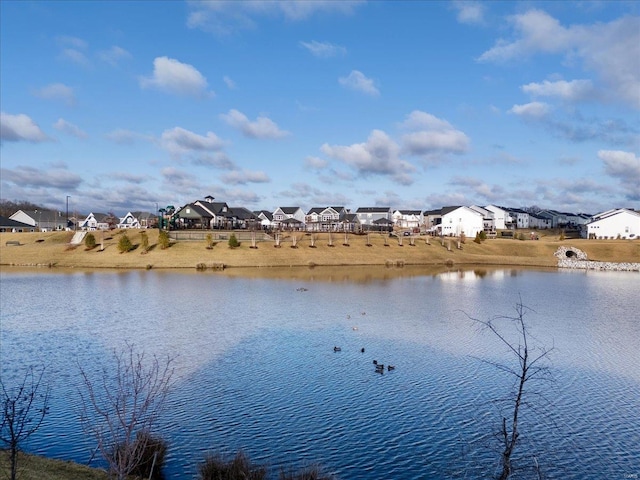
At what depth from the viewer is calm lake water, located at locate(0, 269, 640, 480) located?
1673 centimetres

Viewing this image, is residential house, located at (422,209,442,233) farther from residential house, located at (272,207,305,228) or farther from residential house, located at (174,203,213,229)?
residential house, located at (174,203,213,229)

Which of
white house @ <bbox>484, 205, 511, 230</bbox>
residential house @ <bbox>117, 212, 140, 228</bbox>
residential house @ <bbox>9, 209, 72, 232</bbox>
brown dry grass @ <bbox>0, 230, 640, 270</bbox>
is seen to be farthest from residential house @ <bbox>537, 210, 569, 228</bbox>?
residential house @ <bbox>9, 209, 72, 232</bbox>

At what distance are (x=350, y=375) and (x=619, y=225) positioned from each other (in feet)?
431

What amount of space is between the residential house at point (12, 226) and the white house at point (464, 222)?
5128 inches

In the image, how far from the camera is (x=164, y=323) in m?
36.4

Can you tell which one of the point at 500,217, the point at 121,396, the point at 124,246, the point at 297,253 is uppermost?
the point at 500,217

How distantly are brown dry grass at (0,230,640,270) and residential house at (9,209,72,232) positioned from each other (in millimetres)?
61817

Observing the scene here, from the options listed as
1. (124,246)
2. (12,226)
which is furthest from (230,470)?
(12,226)

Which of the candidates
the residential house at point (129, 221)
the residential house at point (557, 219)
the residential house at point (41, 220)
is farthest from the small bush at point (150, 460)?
the residential house at point (557, 219)

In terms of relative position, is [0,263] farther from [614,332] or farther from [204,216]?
[614,332]

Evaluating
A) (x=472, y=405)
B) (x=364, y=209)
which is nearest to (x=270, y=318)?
(x=472, y=405)

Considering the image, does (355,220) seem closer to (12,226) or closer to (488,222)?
(488,222)

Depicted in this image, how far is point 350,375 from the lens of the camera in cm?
2502

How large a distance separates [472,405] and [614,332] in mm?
19932
